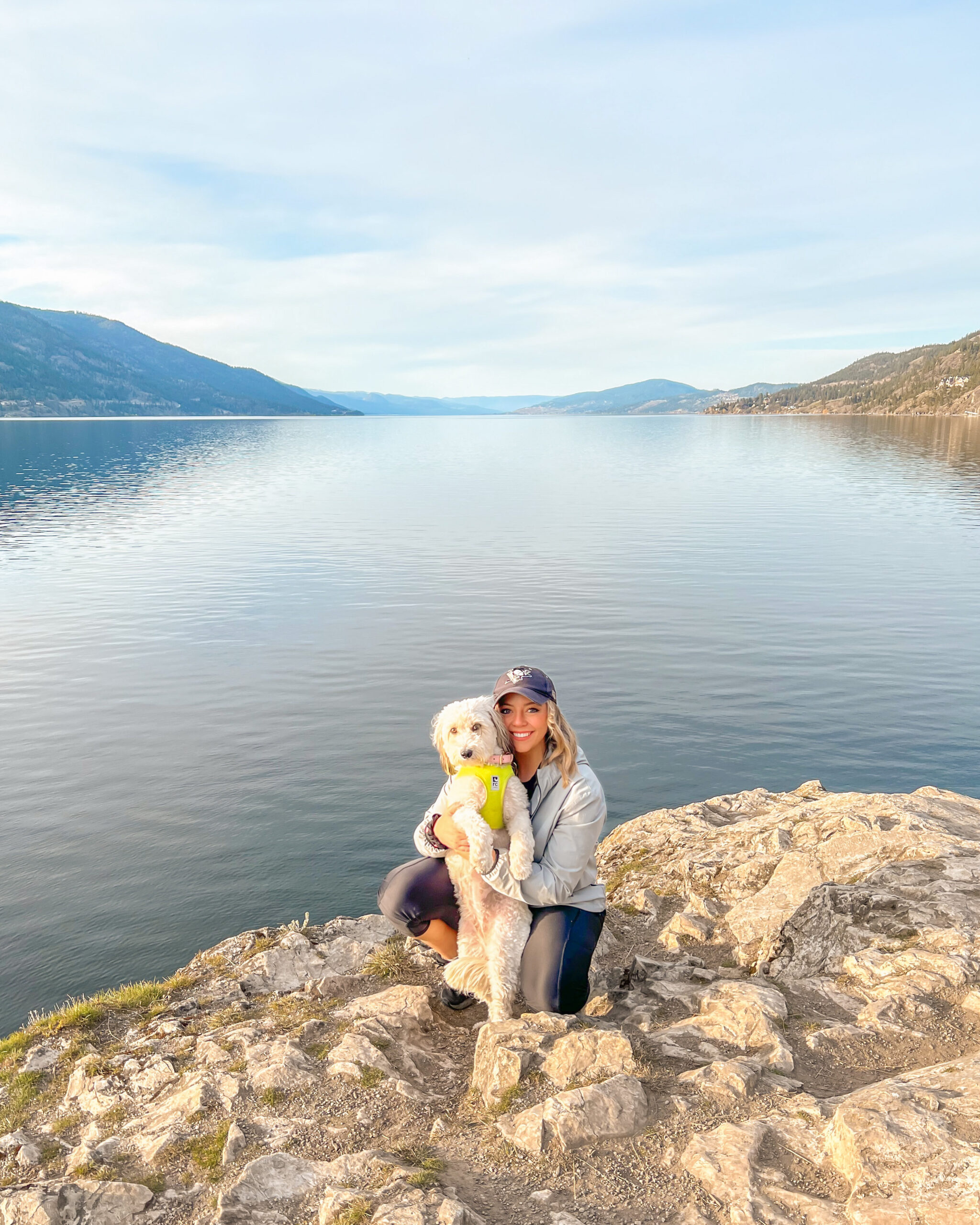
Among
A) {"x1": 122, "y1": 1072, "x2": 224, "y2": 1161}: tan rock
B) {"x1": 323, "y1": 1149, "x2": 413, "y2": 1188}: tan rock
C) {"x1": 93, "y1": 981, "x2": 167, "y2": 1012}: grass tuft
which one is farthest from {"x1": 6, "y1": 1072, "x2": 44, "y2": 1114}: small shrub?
{"x1": 323, "y1": 1149, "x2": 413, "y2": 1188}: tan rock

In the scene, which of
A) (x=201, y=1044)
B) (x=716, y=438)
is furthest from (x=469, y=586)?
(x=716, y=438)

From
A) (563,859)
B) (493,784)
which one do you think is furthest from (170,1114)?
(563,859)

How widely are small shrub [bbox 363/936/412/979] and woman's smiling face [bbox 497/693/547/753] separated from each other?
9.38 ft

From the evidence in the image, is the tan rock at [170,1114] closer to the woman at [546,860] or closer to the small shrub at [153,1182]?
the small shrub at [153,1182]

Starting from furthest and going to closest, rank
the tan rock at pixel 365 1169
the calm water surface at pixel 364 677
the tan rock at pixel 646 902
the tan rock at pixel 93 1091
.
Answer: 1. the calm water surface at pixel 364 677
2. the tan rock at pixel 646 902
3. the tan rock at pixel 93 1091
4. the tan rock at pixel 365 1169

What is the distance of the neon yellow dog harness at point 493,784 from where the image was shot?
5891 millimetres

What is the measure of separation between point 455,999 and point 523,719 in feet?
8.20

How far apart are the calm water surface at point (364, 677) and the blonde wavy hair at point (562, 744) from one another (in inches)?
271

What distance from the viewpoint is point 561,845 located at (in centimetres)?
605

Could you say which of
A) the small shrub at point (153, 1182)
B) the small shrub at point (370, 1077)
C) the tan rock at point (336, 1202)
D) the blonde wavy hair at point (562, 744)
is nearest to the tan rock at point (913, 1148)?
the tan rock at point (336, 1202)

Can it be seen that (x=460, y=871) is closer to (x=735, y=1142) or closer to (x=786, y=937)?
(x=735, y=1142)

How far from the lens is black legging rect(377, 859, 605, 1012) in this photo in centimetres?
592

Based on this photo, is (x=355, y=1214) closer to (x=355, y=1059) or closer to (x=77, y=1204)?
(x=355, y=1059)

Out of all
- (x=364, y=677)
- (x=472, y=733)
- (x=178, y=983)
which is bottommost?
(x=364, y=677)
